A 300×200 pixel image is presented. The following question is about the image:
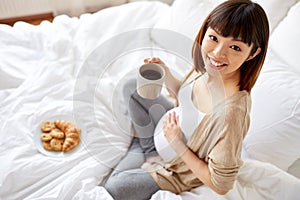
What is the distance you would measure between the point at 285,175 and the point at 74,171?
0.68 metres

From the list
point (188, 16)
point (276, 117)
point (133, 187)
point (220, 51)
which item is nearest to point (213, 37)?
point (220, 51)

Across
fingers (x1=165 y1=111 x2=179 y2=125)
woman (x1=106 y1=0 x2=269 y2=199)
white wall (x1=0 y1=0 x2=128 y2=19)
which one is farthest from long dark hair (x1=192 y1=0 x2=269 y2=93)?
white wall (x1=0 y1=0 x2=128 y2=19)

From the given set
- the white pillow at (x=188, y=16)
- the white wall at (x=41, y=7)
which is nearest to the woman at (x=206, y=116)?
the white pillow at (x=188, y=16)

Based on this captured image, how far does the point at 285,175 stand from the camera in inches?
37.4

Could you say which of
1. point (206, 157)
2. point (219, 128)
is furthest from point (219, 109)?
point (206, 157)

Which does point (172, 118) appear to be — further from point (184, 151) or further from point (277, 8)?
point (277, 8)

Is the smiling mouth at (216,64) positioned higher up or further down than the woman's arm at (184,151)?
higher up

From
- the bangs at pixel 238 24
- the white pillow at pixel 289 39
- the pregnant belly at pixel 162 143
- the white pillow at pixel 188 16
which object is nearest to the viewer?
the bangs at pixel 238 24

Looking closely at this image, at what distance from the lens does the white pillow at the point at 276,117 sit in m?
0.95

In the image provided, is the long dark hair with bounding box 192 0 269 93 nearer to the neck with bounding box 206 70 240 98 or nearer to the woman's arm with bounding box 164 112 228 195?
the neck with bounding box 206 70 240 98

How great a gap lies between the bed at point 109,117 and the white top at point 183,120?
0.10 m

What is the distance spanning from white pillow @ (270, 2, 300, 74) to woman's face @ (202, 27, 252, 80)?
38cm

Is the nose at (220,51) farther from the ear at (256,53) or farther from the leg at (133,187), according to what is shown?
the leg at (133,187)

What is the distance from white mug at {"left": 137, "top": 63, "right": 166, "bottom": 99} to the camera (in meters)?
0.78
